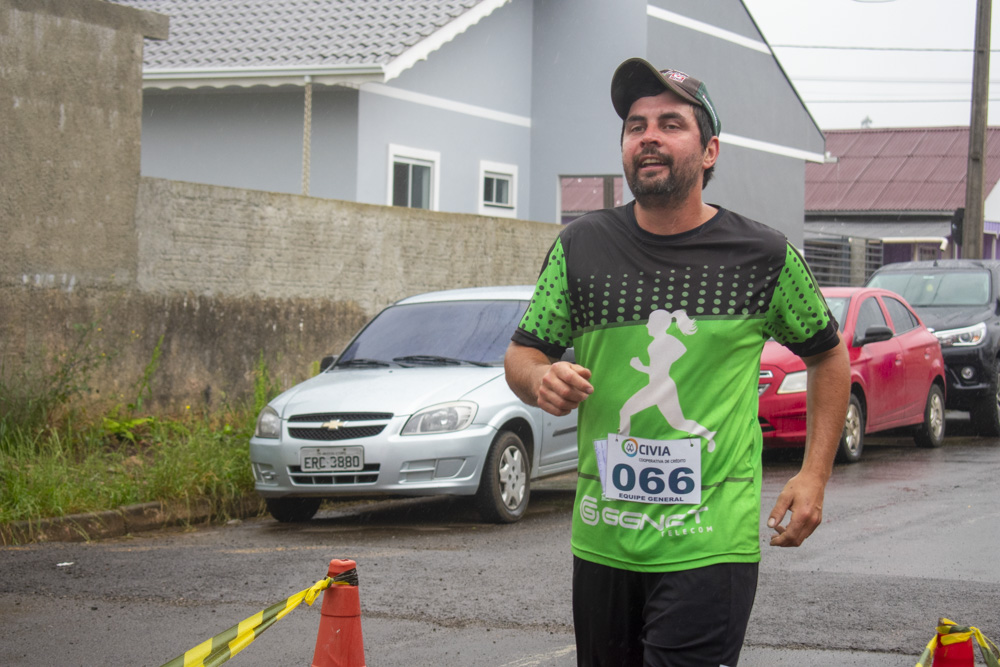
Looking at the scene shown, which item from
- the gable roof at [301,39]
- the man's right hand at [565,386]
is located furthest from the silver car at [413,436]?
the gable roof at [301,39]

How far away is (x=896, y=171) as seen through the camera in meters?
41.2

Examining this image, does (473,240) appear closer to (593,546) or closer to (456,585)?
(456,585)

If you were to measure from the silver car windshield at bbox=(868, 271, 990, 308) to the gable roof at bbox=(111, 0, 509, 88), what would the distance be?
687cm

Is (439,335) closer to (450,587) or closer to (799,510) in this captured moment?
(450,587)

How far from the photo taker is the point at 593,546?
3.15 m

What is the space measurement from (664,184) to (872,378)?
31.1ft

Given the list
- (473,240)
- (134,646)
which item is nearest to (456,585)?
(134,646)

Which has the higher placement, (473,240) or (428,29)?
(428,29)

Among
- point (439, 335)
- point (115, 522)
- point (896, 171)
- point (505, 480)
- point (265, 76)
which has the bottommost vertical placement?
point (115, 522)

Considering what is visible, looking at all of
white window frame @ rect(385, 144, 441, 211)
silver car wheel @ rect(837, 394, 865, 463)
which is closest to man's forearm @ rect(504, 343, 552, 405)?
silver car wheel @ rect(837, 394, 865, 463)

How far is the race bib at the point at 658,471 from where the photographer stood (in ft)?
10.0

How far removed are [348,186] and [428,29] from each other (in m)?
2.41

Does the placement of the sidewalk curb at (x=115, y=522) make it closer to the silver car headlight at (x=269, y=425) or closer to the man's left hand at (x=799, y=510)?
the silver car headlight at (x=269, y=425)

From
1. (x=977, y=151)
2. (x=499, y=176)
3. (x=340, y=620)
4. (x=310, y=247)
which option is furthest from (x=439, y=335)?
(x=977, y=151)
